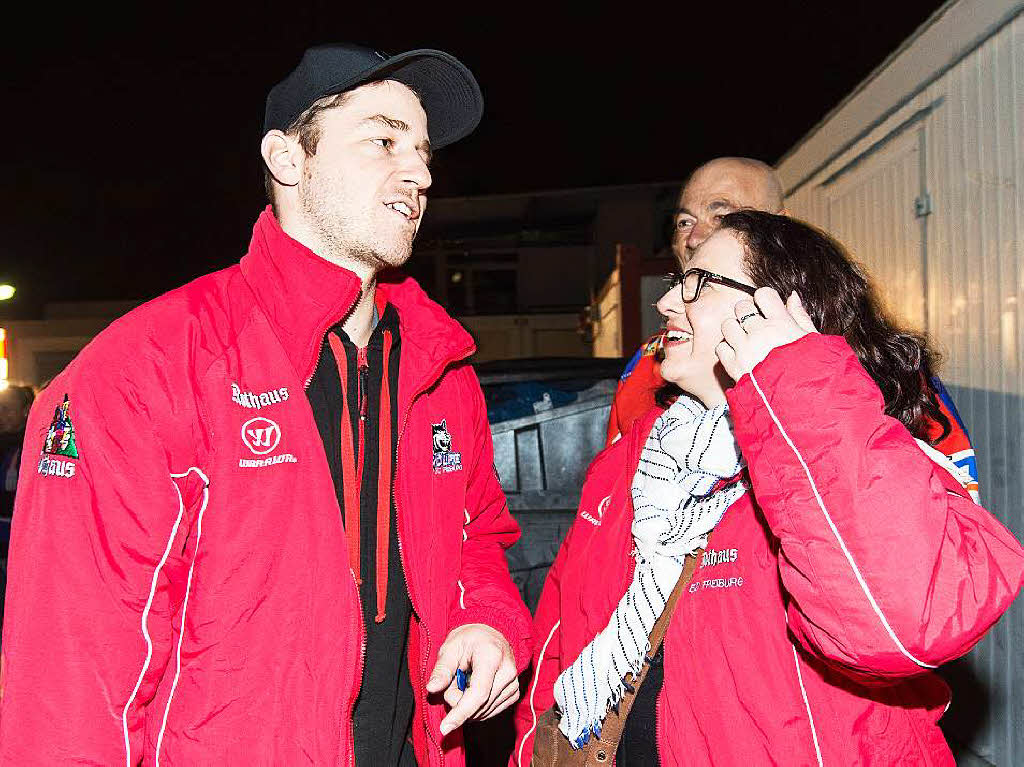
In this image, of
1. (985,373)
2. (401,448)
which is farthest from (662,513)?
(985,373)

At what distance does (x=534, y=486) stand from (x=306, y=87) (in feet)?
8.68

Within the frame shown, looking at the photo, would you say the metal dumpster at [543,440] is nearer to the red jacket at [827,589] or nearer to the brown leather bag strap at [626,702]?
the brown leather bag strap at [626,702]

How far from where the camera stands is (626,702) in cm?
210

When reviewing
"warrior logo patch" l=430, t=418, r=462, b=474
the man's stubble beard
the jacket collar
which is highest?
the man's stubble beard

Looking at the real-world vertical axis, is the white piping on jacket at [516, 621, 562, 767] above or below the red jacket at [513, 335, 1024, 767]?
below

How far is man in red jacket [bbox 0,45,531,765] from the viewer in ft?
5.18

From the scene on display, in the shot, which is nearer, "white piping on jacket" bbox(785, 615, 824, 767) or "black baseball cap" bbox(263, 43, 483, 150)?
"white piping on jacket" bbox(785, 615, 824, 767)

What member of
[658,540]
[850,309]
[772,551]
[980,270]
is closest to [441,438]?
[658,540]

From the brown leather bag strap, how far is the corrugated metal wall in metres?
1.77

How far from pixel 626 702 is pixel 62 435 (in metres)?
1.41

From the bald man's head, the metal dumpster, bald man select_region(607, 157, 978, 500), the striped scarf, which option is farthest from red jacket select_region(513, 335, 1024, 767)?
the metal dumpster

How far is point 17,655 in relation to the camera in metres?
1.56

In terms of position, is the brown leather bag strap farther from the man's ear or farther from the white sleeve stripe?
the man's ear

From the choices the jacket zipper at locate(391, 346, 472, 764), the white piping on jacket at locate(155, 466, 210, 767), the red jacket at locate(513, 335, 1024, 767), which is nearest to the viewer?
the red jacket at locate(513, 335, 1024, 767)
